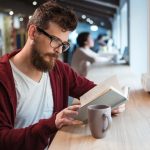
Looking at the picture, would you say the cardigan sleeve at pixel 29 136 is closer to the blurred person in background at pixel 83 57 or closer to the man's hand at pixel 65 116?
the man's hand at pixel 65 116

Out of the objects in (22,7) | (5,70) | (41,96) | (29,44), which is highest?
(22,7)

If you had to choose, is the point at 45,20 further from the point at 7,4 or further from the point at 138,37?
the point at 7,4

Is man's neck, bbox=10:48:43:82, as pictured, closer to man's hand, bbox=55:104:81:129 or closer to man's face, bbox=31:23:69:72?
Answer: man's face, bbox=31:23:69:72

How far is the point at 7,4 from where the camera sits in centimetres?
1222

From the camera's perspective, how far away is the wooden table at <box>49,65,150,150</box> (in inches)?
44.6

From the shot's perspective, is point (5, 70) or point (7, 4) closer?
point (5, 70)

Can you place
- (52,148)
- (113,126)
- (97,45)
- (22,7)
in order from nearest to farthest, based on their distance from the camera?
(52,148)
(113,126)
(97,45)
(22,7)

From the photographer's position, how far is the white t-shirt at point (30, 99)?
1538mm

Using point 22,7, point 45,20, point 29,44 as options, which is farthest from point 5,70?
point 22,7

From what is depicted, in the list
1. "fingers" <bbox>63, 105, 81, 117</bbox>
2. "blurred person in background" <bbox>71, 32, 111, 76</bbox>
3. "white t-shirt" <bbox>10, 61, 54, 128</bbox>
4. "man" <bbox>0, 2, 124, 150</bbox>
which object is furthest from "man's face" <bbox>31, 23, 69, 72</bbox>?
"blurred person in background" <bbox>71, 32, 111, 76</bbox>

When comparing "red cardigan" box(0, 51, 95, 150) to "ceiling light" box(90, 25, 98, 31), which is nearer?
"red cardigan" box(0, 51, 95, 150)

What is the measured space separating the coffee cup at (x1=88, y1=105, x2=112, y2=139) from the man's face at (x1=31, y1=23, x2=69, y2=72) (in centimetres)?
40

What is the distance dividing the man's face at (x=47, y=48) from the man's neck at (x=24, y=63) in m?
0.06

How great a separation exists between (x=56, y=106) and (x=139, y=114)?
0.44 meters
